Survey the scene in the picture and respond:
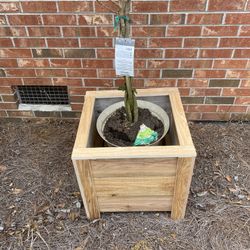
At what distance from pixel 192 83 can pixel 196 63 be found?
0.16 m

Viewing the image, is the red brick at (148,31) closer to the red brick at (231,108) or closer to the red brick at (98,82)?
the red brick at (98,82)

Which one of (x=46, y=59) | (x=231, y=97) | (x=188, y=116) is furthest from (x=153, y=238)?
(x=46, y=59)

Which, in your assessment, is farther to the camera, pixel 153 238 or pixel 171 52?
pixel 171 52

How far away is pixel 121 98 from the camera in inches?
66.2

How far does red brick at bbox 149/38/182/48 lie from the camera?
1886mm

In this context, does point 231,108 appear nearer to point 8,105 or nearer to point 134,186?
point 134,186

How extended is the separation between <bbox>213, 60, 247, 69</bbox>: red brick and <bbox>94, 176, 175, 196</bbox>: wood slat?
97cm

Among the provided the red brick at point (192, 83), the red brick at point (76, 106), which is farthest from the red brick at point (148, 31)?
the red brick at point (76, 106)

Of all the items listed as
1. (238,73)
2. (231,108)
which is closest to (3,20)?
(238,73)

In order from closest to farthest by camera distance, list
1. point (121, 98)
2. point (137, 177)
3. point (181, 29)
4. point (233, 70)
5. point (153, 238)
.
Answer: point (137, 177) → point (153, 238) → point (121, 98) → point (181, 29) → point (233, 70)

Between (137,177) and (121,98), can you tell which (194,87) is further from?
(137,177)

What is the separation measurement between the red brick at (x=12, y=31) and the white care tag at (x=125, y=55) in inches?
36.7

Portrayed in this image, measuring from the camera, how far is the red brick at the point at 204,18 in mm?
1784

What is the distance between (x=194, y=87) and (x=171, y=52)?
0.34 m
